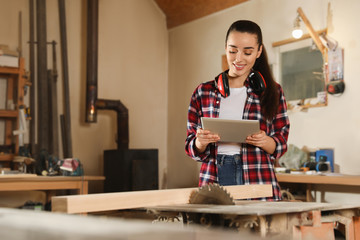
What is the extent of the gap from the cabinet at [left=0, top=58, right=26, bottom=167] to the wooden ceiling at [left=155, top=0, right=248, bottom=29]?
2.44m

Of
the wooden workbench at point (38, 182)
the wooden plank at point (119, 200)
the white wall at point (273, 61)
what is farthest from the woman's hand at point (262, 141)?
the white wall at point (273, 61)

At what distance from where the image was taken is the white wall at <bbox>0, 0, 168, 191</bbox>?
6.00 metres

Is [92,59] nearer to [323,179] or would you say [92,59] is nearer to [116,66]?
[116,66]

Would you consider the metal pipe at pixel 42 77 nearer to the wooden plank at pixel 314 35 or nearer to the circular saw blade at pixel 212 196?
the wooden plank at pixel 314 35

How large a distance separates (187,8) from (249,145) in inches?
192

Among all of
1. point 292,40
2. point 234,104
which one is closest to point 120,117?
point 292,40

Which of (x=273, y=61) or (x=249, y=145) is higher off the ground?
(x=273, y=61)

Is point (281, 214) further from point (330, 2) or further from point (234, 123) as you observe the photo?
point (330, 2)

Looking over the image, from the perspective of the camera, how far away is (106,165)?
5.83 metres

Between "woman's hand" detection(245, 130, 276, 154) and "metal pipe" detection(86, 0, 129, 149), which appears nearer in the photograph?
"woman's hand" detection(245, 130, 276, 154)

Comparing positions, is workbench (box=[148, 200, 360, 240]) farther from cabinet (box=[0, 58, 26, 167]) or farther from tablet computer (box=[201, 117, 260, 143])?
cabinet (box=[0, 58, 26, 167])

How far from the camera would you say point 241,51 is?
1.99 meters

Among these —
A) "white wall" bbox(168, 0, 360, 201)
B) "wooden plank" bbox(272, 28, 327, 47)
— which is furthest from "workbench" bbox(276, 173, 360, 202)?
"wooden plank" bbox(272, 28, 327, 47)

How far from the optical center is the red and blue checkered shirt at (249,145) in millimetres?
1921
